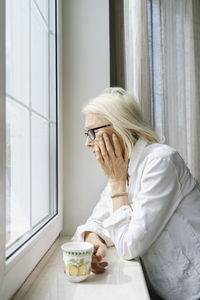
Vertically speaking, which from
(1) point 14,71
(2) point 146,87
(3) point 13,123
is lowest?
(3) point 13,123

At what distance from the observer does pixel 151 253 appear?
111 cm

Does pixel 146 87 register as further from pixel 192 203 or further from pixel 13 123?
pixel 13 123

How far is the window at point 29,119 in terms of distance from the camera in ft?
2.66

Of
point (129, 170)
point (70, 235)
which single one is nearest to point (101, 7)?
point (129, 170)

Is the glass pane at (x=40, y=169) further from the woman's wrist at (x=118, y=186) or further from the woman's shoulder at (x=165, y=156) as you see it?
the woman's shoulder at (x=165, y=156)

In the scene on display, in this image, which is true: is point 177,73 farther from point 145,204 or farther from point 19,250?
point 19,250

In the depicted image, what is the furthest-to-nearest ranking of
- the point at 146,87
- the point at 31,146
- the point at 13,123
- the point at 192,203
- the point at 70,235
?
the point at 146,87 < the point at 70,235 < the point at 192,203 < the point at 31,146 < the point at 13,123

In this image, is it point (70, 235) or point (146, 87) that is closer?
point (70, 235)

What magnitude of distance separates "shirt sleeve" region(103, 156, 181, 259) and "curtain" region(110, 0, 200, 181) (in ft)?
2.45

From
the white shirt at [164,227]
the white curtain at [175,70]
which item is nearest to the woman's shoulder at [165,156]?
the white shirt at [164,227]

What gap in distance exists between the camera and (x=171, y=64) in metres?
1.98

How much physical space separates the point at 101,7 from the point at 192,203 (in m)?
1.02

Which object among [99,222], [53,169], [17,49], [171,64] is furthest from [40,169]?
[171,64]

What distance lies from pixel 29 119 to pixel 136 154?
43 centimetres
